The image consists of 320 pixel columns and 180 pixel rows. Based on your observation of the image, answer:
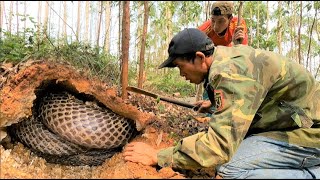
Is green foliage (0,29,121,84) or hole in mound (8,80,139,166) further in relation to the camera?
green foliage (0,29,121,84)

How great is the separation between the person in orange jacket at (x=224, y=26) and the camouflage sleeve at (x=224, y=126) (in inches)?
91.8

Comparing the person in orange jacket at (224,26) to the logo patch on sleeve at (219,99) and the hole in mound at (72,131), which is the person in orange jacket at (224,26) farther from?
the logo patch on sleeve at (219,99)

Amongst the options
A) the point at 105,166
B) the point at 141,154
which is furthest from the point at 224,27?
the point at 141,154

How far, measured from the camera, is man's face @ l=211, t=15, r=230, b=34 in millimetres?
4620

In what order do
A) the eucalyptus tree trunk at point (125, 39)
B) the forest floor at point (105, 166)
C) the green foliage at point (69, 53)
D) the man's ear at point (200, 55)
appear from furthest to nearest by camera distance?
the green foliage at point (69, 53) < the eucalyptus tree trunk at point (125, 39) < the man's ear at point (200, 55) < the forest floor at point (105, 166)

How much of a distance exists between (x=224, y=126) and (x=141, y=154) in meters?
0.65

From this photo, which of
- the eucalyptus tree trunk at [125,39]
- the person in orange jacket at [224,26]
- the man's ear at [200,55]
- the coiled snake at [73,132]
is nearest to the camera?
the man's ear at [200,55]

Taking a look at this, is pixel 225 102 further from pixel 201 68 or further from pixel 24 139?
pixel 24 139

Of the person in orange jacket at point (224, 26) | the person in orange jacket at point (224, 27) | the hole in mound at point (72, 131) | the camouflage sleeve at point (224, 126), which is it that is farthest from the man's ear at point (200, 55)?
the person in orange jacket at point (224, 26)

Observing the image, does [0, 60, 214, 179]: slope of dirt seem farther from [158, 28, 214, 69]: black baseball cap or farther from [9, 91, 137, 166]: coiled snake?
[158, 28, 214, 69]: black baseball cap

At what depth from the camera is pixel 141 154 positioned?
255 cm

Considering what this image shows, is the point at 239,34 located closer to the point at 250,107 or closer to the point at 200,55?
the point at 200,55

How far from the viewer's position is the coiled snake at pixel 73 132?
294 centimetres

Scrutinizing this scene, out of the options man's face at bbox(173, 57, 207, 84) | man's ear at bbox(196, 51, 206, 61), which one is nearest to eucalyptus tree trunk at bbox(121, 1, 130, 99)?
man's face at bbox(173, 57, 207, 84)
